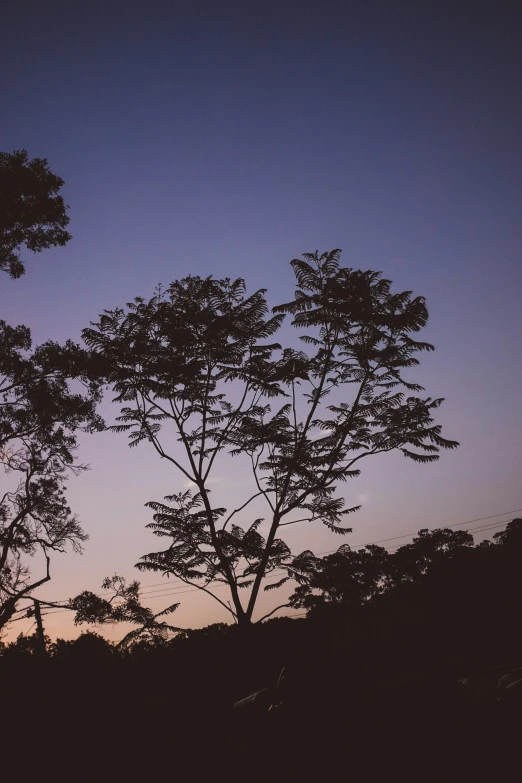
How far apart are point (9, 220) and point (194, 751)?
50.4 feet

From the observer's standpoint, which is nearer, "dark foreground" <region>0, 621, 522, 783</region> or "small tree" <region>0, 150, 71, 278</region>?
"dark foreground" <region>0, 621, 522, 783</region>

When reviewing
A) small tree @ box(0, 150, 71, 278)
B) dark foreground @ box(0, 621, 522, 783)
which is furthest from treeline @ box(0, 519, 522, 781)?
small tree @ box(0, 150, 71, 278)

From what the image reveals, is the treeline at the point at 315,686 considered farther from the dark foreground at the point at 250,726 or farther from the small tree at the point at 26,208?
the small tree at the point at 26,208

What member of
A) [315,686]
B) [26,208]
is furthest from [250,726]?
[26,208]

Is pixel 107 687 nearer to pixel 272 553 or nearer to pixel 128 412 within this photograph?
pixel 272 553

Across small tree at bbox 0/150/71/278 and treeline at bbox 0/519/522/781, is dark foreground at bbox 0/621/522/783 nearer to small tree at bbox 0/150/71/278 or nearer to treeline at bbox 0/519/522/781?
treeline at bbox 0/519/522/781

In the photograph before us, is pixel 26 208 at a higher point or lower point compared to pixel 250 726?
higher

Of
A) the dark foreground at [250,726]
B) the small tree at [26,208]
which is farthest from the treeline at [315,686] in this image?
the small tree at [26,208]

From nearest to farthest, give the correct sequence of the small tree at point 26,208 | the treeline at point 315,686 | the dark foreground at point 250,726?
the dark foreground at point 250,726 < the treeline at point 315,686 < the small tree at point 26,208

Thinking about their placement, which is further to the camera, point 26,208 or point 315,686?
point 26,208

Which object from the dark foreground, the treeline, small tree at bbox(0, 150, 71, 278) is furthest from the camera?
small tree at bbox(0, 150, 71, 278)

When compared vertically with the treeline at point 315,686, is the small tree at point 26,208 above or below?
above

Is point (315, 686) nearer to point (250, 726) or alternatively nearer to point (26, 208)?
point (250, 726)

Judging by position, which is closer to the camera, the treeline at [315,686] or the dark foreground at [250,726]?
the dark foreground at [250,726]
